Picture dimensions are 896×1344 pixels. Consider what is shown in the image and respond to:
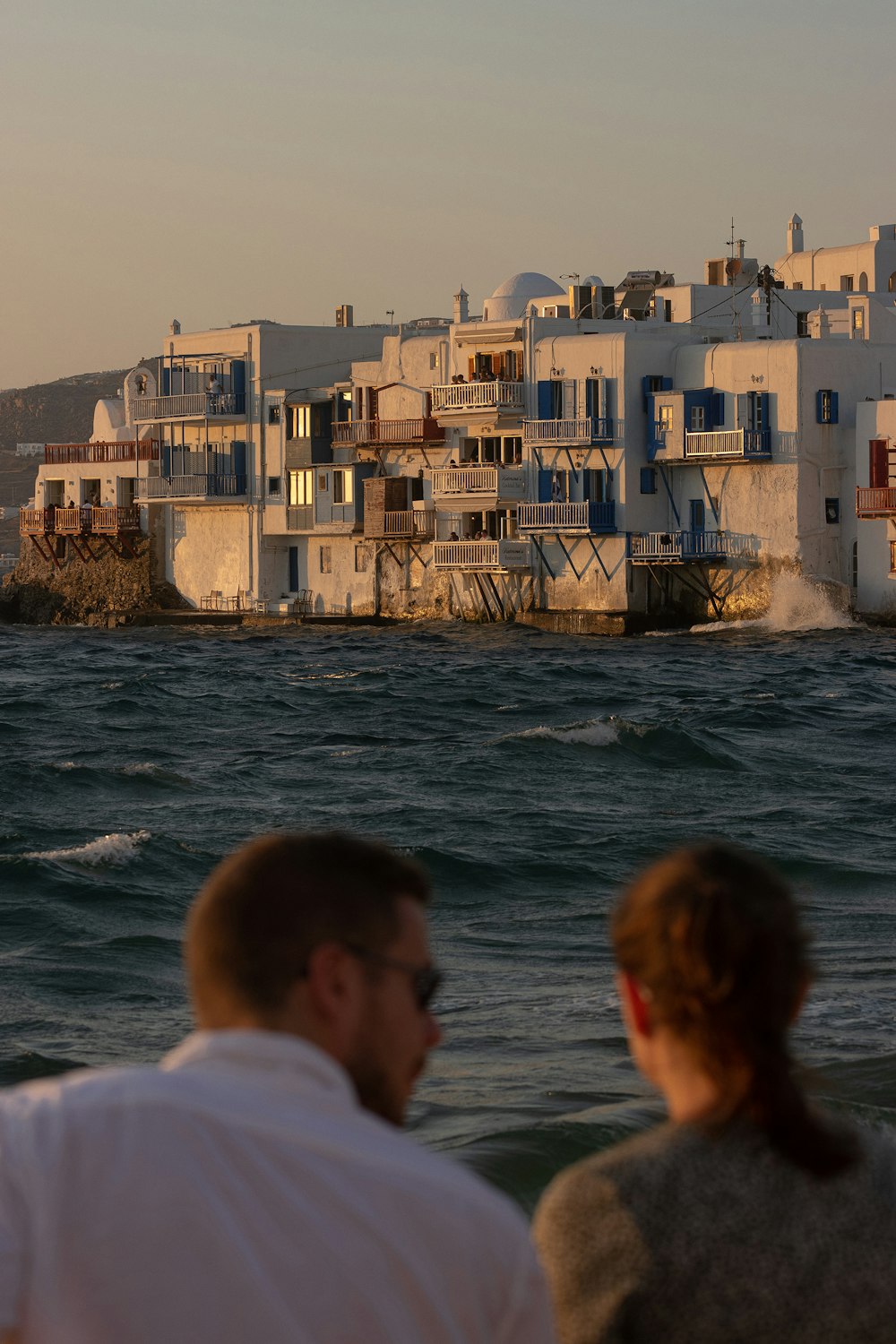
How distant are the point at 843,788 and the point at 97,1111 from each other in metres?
22.9

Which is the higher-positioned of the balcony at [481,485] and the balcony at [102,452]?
the balcony at [102,452]

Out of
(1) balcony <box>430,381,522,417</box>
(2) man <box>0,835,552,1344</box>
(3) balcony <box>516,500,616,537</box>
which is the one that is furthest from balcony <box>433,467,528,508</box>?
(2) man <box>0,835,552,1344</box>

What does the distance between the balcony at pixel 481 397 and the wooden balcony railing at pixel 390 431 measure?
1.24 meters

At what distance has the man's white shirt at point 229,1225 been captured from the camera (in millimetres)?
2117

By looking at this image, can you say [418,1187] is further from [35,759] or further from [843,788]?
[35,759]

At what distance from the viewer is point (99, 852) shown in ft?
60.6

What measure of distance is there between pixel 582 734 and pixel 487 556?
29.1m

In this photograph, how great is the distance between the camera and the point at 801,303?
219ft

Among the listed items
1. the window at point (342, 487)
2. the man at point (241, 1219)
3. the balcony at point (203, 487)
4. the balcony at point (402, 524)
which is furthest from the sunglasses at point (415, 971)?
the balcony at point (203, 487)

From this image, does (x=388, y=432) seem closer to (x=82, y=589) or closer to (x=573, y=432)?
(x=573, y=432)

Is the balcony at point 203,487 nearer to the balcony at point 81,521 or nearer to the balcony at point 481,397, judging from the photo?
the balcony at point 81,521

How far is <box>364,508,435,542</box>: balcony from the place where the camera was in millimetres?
60875

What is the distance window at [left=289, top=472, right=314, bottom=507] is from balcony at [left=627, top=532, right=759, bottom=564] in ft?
42.5

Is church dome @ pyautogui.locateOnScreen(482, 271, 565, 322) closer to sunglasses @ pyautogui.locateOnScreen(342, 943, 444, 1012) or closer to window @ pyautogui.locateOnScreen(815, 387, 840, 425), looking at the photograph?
window @ pyautogui.locateOnScreen(815, 387, 840, 425)
